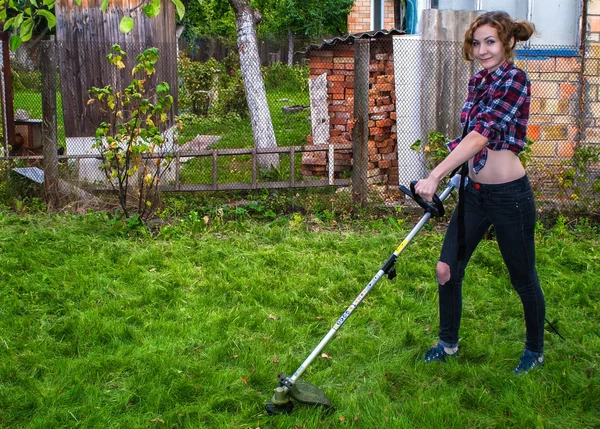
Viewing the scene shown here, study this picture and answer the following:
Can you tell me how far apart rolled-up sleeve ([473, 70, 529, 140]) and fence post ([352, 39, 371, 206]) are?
3.96 m

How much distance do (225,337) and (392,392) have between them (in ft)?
3.71

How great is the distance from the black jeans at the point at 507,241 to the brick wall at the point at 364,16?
13989 mm

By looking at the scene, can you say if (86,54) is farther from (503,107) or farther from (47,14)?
(503,107)

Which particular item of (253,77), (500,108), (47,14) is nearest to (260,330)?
(500,108)

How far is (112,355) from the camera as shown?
14.5 ft

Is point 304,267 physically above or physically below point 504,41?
below

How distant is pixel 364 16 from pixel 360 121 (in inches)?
419

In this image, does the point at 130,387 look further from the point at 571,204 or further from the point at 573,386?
the point at 571,204

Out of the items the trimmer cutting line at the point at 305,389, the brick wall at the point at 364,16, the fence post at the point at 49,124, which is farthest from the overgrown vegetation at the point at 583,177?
the brick wall at the point at 364,16

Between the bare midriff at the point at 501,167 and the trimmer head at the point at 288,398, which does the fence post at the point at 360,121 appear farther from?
the trimmer head at the point at 288,398

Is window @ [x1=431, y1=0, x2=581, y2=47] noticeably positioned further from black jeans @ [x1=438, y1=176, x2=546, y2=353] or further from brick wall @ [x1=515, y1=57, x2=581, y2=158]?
black jeans @ [x1=438, y1=176, x2=546, y2=353]

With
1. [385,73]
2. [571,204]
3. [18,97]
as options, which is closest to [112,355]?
[571,204]

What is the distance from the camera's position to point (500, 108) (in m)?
3.69

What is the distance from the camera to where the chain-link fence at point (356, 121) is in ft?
25.6
